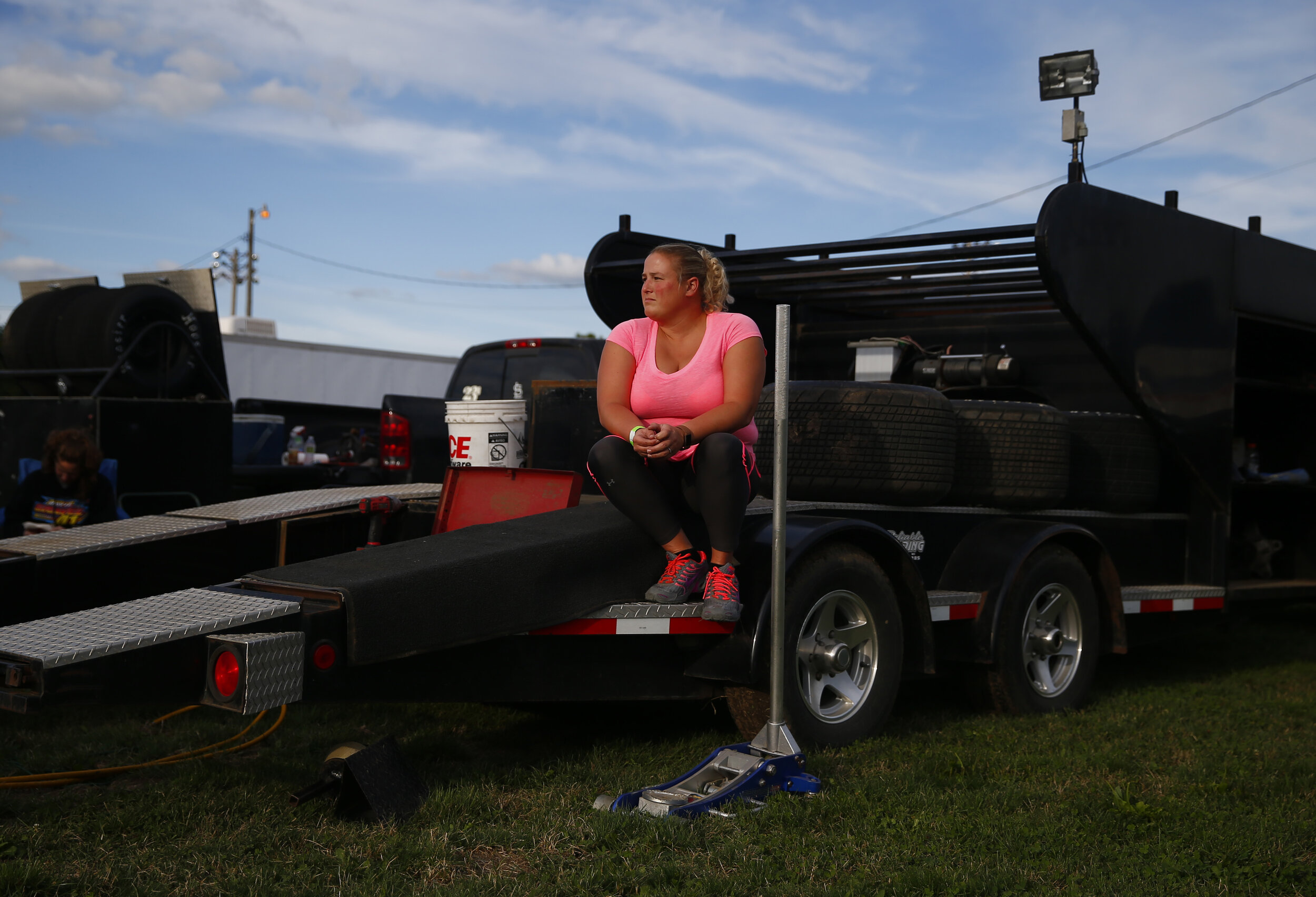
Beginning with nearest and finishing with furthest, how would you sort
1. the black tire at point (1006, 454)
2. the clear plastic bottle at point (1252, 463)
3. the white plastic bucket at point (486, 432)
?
the black tire at point (1006, 454), the white plastic bucket at point (486, 432), the clear plastic bottle at point (1252, 463)

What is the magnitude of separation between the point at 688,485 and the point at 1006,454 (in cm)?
200

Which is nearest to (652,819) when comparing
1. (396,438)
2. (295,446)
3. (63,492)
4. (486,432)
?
(486,432)

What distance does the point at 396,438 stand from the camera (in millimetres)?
9344

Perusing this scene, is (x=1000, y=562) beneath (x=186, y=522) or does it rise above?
beneath

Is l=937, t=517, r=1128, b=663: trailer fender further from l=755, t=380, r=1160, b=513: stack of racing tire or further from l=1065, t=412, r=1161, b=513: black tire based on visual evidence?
l=1065, t=412, r=1161, b=513: black tire

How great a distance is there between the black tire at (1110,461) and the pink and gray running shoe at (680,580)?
8.57ft

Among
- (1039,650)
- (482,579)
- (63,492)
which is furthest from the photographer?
(63,492)

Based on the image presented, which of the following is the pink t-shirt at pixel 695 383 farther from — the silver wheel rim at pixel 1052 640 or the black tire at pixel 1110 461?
the black tire at pixel 1110 461

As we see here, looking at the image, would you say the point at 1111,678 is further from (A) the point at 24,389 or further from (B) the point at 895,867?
(A) the point at 24,389

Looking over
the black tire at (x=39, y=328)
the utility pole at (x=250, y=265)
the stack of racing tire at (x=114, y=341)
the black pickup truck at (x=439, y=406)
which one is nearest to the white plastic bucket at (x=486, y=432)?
the black pickup truck at (x=439, y=406)

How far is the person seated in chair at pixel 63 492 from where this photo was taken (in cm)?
618

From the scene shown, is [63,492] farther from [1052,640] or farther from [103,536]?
[1052,640]

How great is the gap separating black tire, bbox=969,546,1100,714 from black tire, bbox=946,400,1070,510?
305 millimetres

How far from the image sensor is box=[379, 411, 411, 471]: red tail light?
934 centimetres
